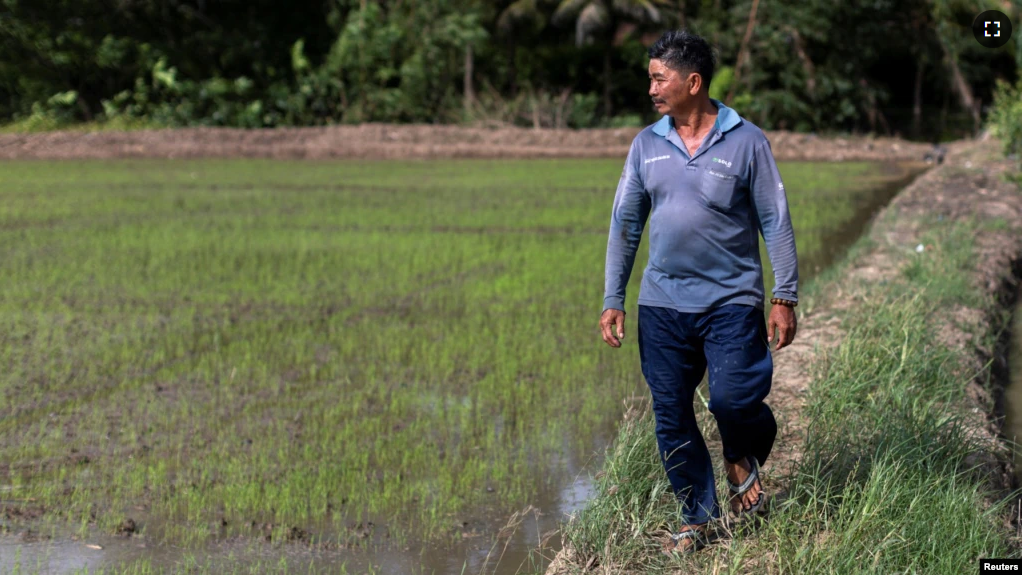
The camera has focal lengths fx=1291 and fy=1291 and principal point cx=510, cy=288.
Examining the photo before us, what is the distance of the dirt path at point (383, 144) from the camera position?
22.1 meters

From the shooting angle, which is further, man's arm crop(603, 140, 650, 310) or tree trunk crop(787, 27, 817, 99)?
tree trunk crop(787, 27, 817, 99)

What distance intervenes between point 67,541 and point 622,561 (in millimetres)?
2126

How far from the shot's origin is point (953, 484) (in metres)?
4.07

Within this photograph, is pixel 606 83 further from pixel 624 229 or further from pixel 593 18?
pixel 624 229

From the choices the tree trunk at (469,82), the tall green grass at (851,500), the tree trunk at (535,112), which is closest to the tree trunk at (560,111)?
the tree trunk at (535,112)

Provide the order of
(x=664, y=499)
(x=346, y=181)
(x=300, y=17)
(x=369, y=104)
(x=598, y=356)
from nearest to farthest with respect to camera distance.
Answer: (x=664, y=499)
(x=598, y=356)
(x=346, y=181)
(x=369, y=104)
(x=300, y=17)

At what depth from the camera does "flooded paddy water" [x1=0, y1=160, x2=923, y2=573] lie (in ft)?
15.6

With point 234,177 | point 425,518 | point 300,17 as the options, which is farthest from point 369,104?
point 425,518

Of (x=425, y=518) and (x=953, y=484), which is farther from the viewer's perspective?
(x=425, y=518)

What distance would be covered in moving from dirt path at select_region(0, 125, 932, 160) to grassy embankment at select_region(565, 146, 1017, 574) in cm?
1646

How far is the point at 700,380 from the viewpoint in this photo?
385cm

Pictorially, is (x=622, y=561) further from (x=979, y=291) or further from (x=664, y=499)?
(x=979, y=291)

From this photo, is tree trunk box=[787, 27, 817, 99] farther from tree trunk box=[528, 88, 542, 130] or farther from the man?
the man

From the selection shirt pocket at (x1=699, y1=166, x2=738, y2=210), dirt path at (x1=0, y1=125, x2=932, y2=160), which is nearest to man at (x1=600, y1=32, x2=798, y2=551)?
shirt pocket at (x1=699, y1=166, x2=738, y2=210)
